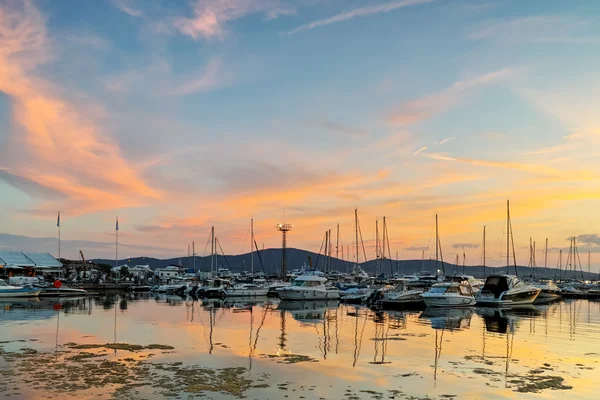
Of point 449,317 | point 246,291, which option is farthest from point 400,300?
point 246,291

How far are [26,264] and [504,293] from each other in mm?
104977

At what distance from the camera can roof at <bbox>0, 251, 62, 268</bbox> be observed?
120 m

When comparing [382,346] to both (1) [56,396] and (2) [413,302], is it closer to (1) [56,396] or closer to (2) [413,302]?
(1) [56,396]

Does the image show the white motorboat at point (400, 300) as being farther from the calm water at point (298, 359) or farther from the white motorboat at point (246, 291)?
the white motorboat at point (246, 291)

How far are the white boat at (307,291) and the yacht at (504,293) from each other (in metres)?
19.1

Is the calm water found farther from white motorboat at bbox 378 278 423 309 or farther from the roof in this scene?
the roof

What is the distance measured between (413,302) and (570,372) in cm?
3925

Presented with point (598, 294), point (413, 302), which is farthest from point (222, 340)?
point (598, 294)

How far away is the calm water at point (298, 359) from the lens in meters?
18.1

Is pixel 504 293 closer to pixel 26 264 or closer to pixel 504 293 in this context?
pixel 504 293

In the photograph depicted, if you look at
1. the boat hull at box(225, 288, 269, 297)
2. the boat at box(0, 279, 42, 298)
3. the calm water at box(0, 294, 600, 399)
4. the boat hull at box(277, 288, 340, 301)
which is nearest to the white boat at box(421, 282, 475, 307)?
the calm water at box(0, 294, 600, 399)

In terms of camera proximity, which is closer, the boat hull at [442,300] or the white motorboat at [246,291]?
the boat hull at [442,300]

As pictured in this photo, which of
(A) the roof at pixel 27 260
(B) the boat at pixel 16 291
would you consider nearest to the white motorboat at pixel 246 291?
(B) the boat at pixel 16 291

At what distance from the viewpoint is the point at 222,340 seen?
30219 mm
